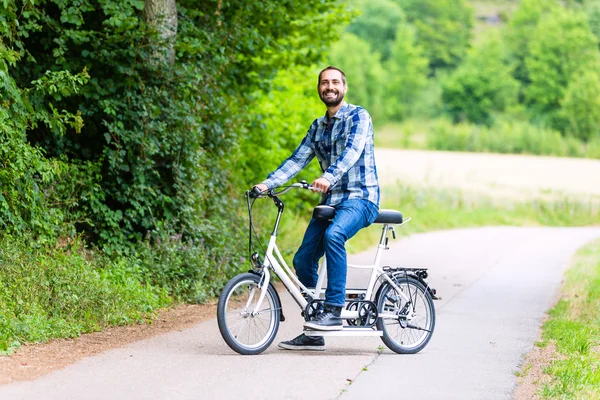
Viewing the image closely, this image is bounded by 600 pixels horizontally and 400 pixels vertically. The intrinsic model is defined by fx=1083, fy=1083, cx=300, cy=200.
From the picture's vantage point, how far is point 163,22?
1263 centimetres

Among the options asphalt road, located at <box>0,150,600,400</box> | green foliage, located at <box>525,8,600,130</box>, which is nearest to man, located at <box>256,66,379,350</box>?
asphalt road, located at <box>0,150,600,400</box>

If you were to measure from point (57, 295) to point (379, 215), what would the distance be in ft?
9.89

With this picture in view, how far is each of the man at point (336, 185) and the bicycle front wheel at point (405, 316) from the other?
0.49 m

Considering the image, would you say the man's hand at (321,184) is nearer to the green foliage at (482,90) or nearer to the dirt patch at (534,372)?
the dirt patch at (534,372)

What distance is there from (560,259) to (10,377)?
14.4m

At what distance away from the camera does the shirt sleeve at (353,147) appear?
847cm

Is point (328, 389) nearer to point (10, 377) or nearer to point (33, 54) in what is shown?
point (10, 377)

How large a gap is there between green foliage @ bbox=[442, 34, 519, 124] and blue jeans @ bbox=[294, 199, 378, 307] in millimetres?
96250

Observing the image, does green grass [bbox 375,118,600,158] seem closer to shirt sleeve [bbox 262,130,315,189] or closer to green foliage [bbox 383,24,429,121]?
green foliage [bbox 383,24,429,121]

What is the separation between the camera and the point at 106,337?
→ 9305mm

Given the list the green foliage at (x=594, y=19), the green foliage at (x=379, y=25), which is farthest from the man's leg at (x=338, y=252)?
the green foliage at (x=379, y=25)

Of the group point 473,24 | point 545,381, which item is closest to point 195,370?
point 545,381

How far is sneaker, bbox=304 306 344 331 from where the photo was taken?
866cm

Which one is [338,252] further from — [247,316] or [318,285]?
[247,316]
